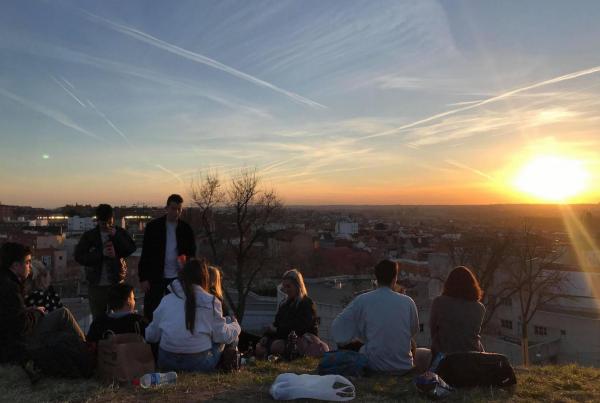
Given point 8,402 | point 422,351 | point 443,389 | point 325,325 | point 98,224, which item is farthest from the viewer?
point 325,325

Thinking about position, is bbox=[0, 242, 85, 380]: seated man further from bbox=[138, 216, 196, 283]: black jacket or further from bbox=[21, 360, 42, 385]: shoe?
bbox=[138, 216, 196, 283]: black jacket

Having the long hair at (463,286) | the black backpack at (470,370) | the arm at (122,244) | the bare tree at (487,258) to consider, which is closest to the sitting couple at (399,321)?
the long hair at (463,286)

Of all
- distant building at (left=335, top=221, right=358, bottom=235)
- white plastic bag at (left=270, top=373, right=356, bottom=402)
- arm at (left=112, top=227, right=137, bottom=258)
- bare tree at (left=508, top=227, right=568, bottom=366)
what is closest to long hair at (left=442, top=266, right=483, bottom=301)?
white plastic bag at (left=270, top=373, right=356, bottom=402)

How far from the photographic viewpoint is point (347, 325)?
4934mm

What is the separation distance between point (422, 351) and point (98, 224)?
428 cm

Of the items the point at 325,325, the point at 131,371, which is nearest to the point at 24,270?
the point at 131,371

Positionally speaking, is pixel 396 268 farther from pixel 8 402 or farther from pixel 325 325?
pixel 325 325

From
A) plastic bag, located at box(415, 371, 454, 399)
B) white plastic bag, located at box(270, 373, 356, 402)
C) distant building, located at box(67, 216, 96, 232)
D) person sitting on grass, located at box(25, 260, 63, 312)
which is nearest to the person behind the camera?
white plastic bag, located at box(270, 373, 356, 402)

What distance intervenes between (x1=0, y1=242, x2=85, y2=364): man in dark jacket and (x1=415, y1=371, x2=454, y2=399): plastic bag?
3.16m

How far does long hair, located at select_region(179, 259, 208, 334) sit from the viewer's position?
15.5 feet

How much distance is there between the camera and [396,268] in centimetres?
495

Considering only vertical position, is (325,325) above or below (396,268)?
below

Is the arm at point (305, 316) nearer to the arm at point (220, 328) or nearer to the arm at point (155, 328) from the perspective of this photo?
the arm at point (220, 328)

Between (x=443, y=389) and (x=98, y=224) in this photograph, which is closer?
(x=443, y=389)
